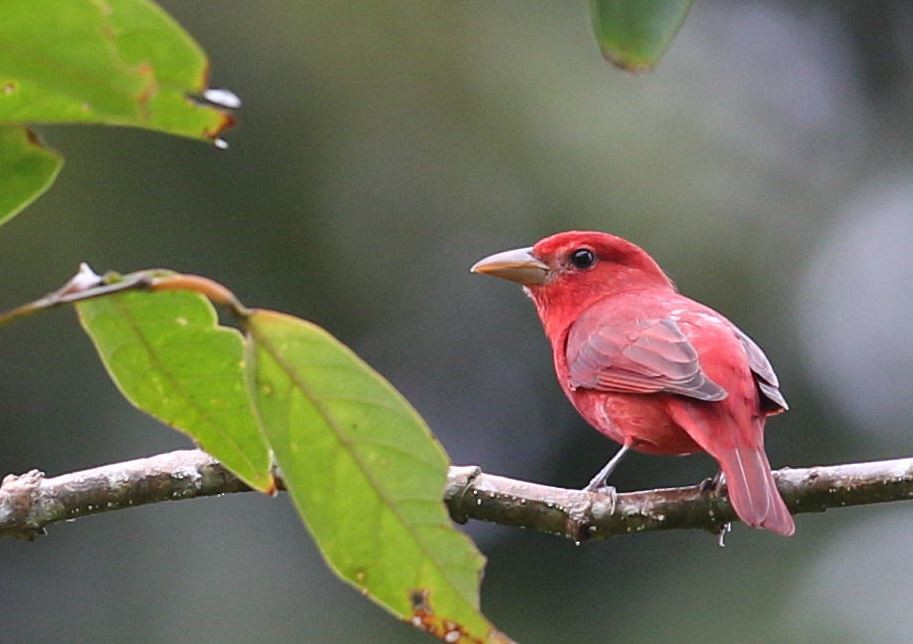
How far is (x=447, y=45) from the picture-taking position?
29.7ft

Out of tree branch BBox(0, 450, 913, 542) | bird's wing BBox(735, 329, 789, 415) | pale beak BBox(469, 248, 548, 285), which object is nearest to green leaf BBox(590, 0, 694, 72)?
tree branch BBox(0, 450, 913, 542)

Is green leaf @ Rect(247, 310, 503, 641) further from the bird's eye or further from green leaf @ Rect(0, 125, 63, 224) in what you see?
the bird's eye

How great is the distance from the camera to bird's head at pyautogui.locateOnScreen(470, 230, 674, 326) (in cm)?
461

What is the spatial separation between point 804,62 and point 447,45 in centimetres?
281

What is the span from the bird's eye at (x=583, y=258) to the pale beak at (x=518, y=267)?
0.11 meters

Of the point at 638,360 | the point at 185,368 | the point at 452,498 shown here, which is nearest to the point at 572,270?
the point at 638,360

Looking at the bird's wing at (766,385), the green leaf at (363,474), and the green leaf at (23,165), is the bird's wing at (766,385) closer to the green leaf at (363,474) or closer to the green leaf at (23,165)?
the green leaf at (363,474)

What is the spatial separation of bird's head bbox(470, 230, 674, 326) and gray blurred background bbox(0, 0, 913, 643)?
217 cm

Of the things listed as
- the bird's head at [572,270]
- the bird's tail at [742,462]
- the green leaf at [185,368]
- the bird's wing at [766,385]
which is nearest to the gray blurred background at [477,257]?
the bird's head at [572,270]

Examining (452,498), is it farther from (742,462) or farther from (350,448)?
(350,448)

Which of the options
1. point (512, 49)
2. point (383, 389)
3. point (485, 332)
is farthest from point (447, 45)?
point (383, 389)

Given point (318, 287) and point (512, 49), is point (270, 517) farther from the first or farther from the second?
point (512, 49)

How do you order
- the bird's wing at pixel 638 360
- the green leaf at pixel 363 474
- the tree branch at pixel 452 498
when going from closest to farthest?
the green leaf at pixel 363 474 → the tree branch at pixel 452 498 → the bird's wing at pixel 638 360

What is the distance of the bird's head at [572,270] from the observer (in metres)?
4.61
